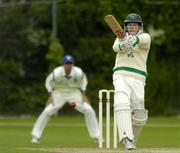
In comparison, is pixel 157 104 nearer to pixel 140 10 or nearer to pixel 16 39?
pixel 140 10

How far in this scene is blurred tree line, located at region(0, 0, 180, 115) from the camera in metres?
32.5

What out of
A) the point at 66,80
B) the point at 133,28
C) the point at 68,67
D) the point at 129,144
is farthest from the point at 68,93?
the point at 129,144

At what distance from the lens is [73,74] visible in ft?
63.2

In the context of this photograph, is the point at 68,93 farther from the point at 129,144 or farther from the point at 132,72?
the point at 129,144

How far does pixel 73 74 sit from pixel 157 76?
13.6m

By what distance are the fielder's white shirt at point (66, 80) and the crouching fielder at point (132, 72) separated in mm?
5621

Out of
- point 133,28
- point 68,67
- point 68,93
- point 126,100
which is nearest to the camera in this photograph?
point 126,100

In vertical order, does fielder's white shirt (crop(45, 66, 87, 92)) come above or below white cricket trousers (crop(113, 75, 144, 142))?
above

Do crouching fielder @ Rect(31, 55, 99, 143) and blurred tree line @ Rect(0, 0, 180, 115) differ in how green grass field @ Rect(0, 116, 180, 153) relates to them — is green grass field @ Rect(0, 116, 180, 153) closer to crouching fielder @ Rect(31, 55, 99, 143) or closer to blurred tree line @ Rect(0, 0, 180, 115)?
crouching fielder @ Rect(31, 55, 99, 143)

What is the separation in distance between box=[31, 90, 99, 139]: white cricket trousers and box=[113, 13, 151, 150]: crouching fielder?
5.21 m

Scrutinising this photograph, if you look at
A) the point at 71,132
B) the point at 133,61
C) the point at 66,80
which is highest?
the point at 66,80

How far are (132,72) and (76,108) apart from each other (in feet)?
19.2

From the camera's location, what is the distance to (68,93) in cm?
1955

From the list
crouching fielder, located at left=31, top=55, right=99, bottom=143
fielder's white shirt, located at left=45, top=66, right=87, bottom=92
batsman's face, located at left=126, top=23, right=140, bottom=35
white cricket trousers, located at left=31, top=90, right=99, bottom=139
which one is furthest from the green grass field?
batsman's face, located at left=126, top=23, right=140, bottom=35
